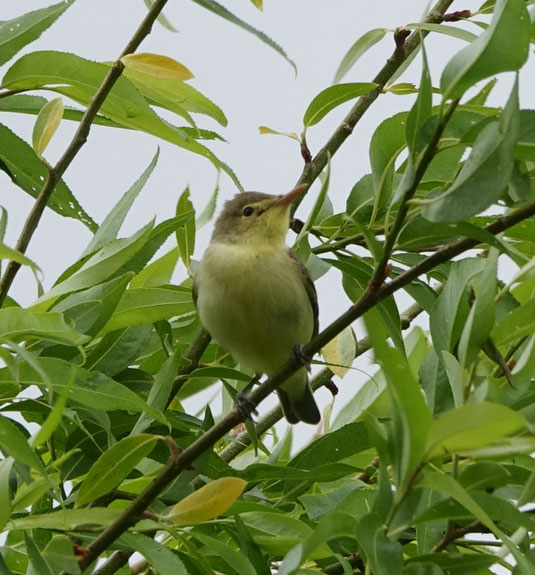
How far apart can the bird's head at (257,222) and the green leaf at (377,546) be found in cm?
243

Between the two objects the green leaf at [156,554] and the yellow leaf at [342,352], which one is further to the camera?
the yellow leaf at [342,352]

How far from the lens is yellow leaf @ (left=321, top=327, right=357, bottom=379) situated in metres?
3.25

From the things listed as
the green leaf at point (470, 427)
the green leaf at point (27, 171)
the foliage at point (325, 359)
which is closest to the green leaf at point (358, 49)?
the foliage at point (325, 359)

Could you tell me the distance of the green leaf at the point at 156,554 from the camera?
7.41ft

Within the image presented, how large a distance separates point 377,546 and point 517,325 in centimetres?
62

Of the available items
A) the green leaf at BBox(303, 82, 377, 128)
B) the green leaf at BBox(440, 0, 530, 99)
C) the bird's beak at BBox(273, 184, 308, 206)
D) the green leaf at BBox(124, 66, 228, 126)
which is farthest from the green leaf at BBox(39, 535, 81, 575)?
the bird's beak at BBox(273, 184, 308, 206)

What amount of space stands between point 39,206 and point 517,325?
121 centimetres

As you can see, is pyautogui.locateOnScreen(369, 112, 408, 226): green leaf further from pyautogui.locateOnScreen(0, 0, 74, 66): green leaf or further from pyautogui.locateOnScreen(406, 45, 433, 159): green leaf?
pyautogui.locateOnScreen(0, 0, 74, 66): green leaf

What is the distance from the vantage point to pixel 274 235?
4547 mm

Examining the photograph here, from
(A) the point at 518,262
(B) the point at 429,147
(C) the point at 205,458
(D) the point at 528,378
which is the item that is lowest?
(C) the point at 205,458

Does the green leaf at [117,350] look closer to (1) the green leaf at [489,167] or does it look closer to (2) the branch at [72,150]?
(2) the branch at [72,150]

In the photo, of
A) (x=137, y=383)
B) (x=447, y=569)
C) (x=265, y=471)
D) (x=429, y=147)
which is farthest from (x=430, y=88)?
(x=137, y=383)

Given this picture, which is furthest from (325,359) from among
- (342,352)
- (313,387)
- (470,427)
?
(470,427)

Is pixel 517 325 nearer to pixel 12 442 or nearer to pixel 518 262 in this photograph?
pixel 518 262
